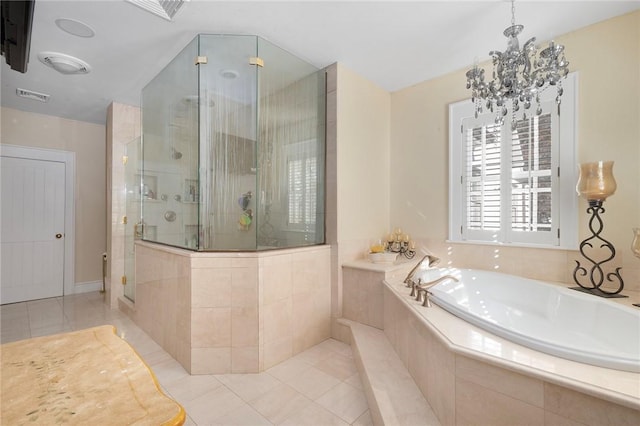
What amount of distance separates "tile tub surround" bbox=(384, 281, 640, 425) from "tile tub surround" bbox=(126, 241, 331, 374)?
3.47ft

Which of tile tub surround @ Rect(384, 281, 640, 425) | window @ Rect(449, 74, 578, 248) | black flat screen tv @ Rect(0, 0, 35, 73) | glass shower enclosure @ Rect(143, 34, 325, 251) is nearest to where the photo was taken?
tile tub surround @ Rect(384, 281, 640, 425)

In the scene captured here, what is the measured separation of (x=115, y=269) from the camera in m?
3.74

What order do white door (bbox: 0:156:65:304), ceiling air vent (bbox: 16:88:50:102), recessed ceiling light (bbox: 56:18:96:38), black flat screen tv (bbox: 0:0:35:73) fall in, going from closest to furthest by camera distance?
black flat screen tv (bbox: 0:0:35:73)
recessed ceiling light (bbox: 56:18:96:38)
ceiling air vent (bbox: 16:88:50:102)
white door (bbox: 0:156:65:304)

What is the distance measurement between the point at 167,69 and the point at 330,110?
1563 mm

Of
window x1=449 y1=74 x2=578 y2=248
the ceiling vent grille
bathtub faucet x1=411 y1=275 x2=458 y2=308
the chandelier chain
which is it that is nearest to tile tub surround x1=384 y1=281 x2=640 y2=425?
bathtub faucet x1=411 y1=275 x2=458 y2=308

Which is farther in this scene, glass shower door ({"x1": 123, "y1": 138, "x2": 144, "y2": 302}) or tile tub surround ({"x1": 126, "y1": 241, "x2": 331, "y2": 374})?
glass shower door ({"x1": 123, "y1": 138, "x2": 144, "y2": 302})

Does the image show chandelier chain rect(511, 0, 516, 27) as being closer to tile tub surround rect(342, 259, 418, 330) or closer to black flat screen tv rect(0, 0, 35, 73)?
tile tub surround rect(342, 259, 418, 330)

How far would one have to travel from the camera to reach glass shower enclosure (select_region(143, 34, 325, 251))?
2.27 meters

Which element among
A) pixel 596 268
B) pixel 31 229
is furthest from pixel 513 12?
pixel 31 229

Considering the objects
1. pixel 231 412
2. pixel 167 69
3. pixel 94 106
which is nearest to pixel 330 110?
pixel 167 69

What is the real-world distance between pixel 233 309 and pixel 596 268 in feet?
8.88

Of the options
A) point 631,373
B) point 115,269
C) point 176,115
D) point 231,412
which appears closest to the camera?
point 631,373

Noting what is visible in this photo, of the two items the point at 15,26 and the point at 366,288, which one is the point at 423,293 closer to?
the point at 366,288

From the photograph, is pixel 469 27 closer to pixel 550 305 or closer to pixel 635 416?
pixel 550 305
